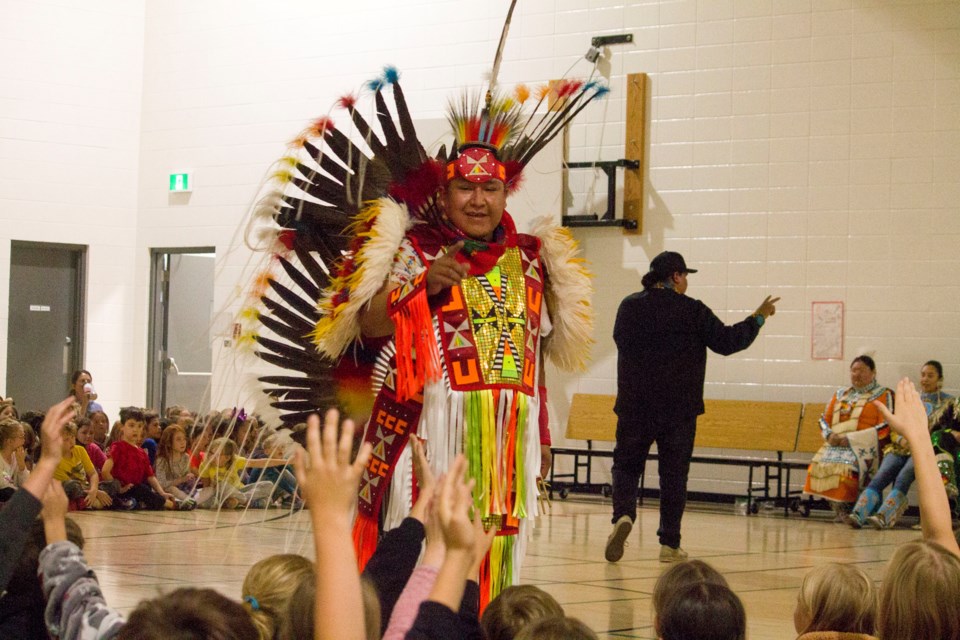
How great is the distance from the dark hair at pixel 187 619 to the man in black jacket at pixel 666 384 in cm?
434

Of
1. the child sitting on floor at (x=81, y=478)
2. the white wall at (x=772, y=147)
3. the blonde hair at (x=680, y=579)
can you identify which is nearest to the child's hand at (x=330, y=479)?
the blonde hair at (x=680, y=579)

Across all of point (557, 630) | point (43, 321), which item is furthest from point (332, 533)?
point (43, 321)

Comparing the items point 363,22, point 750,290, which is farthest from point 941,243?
point 363,22

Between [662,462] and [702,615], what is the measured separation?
13.0 ft

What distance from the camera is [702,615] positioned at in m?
1.81

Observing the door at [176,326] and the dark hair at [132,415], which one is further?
the door at [176,326]

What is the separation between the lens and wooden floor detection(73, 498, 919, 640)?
433 cm

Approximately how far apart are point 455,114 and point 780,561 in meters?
3.37

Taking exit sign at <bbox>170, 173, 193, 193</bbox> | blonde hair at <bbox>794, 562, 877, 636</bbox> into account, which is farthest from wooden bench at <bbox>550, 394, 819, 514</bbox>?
blonde hair at <bbox>794, 562, 877, 636</bbox>

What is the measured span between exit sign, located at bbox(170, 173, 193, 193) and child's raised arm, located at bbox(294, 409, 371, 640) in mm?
10047

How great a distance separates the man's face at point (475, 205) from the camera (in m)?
3.16

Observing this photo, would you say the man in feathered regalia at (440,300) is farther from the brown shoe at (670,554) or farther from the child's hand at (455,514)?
the brown shoe at (670,554)

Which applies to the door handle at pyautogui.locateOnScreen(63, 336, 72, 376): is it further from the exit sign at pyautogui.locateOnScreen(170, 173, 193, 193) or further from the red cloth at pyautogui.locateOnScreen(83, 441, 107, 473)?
the red cloth at pyautogui.locateOnScreen(83, 441, 107, 473)

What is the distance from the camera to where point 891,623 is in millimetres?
1889
